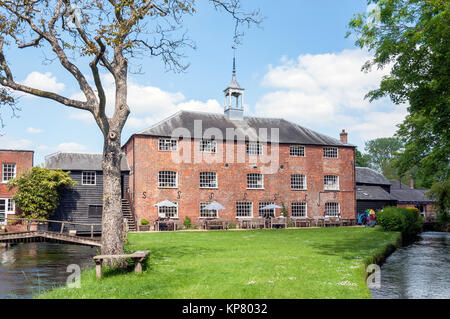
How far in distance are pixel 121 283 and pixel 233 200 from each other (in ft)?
77.2

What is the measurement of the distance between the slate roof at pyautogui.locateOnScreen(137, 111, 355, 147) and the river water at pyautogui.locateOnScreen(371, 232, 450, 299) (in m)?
17.8

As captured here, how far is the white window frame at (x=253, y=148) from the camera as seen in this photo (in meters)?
33.0

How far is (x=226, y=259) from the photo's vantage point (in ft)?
39.8

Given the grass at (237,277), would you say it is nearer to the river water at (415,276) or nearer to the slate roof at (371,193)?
the river water at (415,276)

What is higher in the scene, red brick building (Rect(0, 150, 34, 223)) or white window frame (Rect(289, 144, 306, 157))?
white window frame (Rect(289, 144, 306, 157))

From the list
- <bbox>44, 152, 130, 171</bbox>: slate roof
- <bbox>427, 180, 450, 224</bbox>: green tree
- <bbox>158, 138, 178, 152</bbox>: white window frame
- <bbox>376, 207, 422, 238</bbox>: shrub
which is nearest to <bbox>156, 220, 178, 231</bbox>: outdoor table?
<bbox>158, 138, 178, 152</bbox>: white window frame

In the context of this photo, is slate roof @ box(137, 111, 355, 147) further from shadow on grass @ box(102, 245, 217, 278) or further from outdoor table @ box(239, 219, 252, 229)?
shadow on grass @ box(102, 245, 217, 278)

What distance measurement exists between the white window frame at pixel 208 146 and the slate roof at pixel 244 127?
29.4 inches

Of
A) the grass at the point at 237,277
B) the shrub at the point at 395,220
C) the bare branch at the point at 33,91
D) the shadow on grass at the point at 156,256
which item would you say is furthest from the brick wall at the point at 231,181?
the bare branch at the point at 33,91

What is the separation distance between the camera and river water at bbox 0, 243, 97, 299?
10.5 meters

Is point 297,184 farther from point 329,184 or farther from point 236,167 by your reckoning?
point 236,167

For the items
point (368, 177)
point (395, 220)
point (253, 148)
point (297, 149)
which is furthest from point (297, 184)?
point (368, 177)
